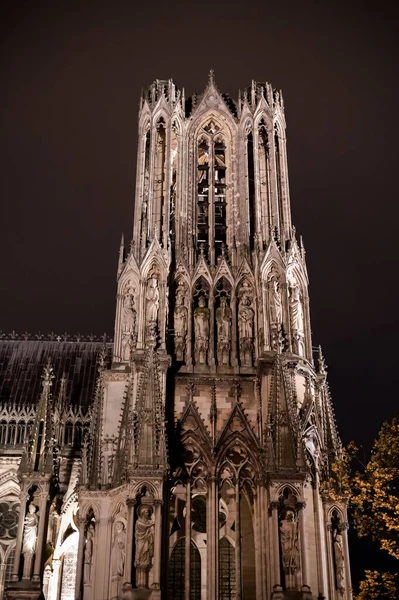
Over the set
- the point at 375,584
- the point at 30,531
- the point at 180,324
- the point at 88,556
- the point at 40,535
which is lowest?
the point at 375,584

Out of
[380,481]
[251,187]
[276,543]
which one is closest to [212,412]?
[276,543]

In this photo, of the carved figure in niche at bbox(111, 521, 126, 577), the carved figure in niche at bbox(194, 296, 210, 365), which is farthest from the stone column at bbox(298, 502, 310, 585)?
the carved figure in niche at bbox(194, 296, 210, 365)

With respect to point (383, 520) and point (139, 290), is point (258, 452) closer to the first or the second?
point (383, 520)

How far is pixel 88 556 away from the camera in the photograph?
2678 cm

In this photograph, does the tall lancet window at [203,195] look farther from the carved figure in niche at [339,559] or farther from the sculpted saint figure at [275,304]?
the carved figure in niche at [339,559]

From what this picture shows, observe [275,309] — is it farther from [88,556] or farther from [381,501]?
[88,556]

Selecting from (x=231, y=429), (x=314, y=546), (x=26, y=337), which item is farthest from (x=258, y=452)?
(x=26, y=337)

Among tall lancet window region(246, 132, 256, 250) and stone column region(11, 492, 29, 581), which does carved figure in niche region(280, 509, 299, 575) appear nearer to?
stone column region(11, 492, 29, 581)

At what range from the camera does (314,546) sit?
→ 86.7ft

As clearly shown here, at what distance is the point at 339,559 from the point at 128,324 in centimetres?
1144

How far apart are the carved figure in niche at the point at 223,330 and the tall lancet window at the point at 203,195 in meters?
3.24

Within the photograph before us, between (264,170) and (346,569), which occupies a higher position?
(264,170)

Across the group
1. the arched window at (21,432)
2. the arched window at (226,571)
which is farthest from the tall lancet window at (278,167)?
the arched window at (21,432)

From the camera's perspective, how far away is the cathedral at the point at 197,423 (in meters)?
25.9
